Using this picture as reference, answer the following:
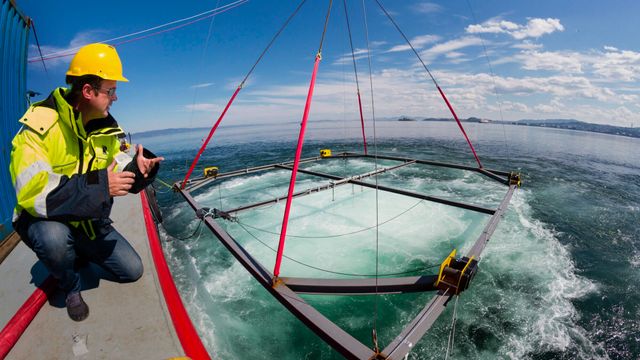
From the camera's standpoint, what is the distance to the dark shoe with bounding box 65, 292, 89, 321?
7.32 feet

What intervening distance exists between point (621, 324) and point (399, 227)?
14.8 ft

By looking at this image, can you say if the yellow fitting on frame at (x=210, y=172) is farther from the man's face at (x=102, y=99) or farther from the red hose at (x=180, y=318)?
the man's face at (x=102, y=99)

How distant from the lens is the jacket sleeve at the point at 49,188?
5.90 feet

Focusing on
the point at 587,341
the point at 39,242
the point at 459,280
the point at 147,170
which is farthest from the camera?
the point at 587,341

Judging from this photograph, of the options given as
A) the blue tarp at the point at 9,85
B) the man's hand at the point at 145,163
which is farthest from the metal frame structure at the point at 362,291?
the blue tarp at the point at 9,85

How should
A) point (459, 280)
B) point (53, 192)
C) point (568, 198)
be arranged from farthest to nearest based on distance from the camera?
point (568, 198) < point (459, 280) < point (53, 192)

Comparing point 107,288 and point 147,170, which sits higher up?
point 147,170

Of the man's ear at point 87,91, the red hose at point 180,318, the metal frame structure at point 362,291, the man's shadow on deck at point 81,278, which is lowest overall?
the metal frame structure at point 362,291

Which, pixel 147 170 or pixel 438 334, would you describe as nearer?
pixel 147 170

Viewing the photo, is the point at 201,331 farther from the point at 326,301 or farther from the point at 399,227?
the point at 399,227

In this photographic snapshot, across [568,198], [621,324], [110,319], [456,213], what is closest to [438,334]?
[621,324]

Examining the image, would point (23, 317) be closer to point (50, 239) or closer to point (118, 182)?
point (50, 239)

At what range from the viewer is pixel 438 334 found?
416 cm

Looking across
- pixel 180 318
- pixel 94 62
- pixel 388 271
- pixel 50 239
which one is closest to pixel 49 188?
pixel 50 239
